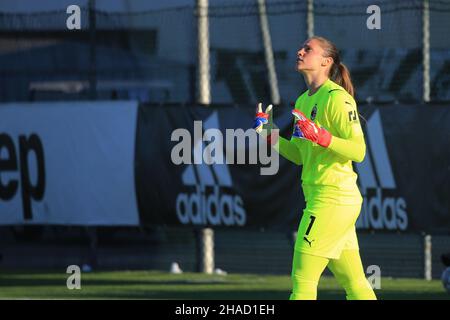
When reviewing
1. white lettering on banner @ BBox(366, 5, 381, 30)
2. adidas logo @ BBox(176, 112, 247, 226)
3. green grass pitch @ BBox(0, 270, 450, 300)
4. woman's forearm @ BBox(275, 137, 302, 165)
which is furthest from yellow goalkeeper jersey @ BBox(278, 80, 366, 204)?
adidas logo @ BBox(176, 112, 247, 226)

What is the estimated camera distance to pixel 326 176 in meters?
9.21

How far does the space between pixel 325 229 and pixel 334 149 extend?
54 cm

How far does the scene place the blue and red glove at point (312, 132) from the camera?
8.91 metres

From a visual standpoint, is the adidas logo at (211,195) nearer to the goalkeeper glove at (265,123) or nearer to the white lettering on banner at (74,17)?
the white lettering on banner at (74,17)

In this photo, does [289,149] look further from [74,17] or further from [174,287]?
[74,17]

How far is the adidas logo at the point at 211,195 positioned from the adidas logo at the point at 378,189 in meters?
1.68

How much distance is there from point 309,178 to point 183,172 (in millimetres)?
7771

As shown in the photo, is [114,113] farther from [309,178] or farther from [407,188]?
[309,178]

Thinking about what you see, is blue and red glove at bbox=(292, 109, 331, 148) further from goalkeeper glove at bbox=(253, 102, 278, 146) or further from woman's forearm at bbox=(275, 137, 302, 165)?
woman's forearm at bbox=(275, 137, 302, 165)

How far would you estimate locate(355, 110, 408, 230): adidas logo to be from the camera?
51.3 ft

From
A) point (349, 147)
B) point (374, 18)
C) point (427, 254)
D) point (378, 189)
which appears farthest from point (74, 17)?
point (349, 147)

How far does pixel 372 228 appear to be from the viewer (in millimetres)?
15766

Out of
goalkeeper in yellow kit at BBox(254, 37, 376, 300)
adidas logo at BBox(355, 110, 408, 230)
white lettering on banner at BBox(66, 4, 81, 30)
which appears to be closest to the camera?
goalkeeper in yellow kit at BBox(254, 37, 376, 300)

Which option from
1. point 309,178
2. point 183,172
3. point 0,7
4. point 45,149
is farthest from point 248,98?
point 309,178
